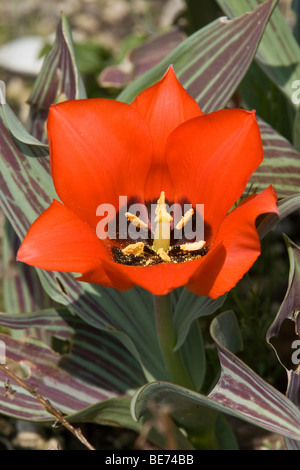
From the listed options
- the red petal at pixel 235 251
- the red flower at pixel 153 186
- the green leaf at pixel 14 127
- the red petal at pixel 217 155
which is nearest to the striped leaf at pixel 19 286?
the green leaf at pixel 14 127

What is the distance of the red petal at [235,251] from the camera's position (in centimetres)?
88

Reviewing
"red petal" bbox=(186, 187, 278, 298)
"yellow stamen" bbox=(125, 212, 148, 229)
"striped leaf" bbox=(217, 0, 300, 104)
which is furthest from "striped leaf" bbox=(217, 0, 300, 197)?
"red petal" bbox=(186, 187, 278, 298)

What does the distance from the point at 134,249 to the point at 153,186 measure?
125 mm

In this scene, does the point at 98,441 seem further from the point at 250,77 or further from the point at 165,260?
the point at 250,77

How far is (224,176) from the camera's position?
0.99m

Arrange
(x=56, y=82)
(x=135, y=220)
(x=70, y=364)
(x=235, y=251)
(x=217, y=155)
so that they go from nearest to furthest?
1. (x=235, y=251)
2. (x=217, y=155)
3. (x=135, y=220)
4. (x=70, y=364)
5. (x=56, y=82)

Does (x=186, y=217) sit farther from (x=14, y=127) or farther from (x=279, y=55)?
(x=279, y=55)

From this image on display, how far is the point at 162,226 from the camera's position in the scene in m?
1.06

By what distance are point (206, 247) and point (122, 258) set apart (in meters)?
0.14

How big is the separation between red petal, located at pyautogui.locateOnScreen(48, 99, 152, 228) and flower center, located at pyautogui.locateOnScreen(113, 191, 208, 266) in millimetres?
71

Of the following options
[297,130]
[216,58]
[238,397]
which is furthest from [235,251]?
[297,130]

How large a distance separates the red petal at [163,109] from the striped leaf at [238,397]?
31 cm

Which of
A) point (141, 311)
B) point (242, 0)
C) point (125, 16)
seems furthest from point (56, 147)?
point (125, 16)

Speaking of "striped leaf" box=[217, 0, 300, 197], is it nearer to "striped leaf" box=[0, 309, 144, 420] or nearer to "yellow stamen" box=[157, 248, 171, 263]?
"yellow stamen" box=[157, 248, 171, 263]
